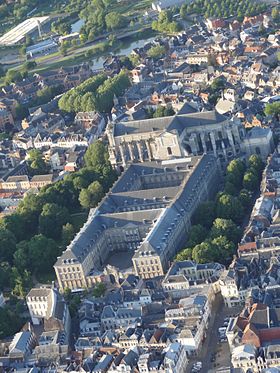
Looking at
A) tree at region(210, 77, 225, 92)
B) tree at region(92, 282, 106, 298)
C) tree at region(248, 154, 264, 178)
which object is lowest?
tree at region(210, 77, 225, 92)

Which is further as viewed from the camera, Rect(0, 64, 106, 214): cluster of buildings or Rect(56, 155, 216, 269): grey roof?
Rect(0, 64, 106, 214): cluster of buildings

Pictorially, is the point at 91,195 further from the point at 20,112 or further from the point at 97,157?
the point at 20,112

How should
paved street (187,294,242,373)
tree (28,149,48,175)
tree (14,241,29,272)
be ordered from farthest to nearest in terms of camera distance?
tree (28,149,48,175), tree (14,241,29,272), paved street (187,294,242,373)

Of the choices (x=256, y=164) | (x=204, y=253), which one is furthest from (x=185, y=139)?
(x=204, y=253)

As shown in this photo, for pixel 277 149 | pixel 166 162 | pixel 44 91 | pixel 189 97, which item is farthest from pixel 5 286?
pixel 44 91

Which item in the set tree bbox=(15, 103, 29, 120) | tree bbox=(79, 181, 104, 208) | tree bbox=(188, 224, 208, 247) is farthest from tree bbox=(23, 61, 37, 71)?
tree bbox=(188, 224, 208, 247)

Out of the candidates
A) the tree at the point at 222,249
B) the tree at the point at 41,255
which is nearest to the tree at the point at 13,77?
the tree at the point at 41,255

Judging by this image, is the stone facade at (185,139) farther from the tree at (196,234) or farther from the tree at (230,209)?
the tree at (196,234)

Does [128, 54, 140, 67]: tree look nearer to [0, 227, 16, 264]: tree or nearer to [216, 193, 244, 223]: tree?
[0, 227, 16, 264]: tree
